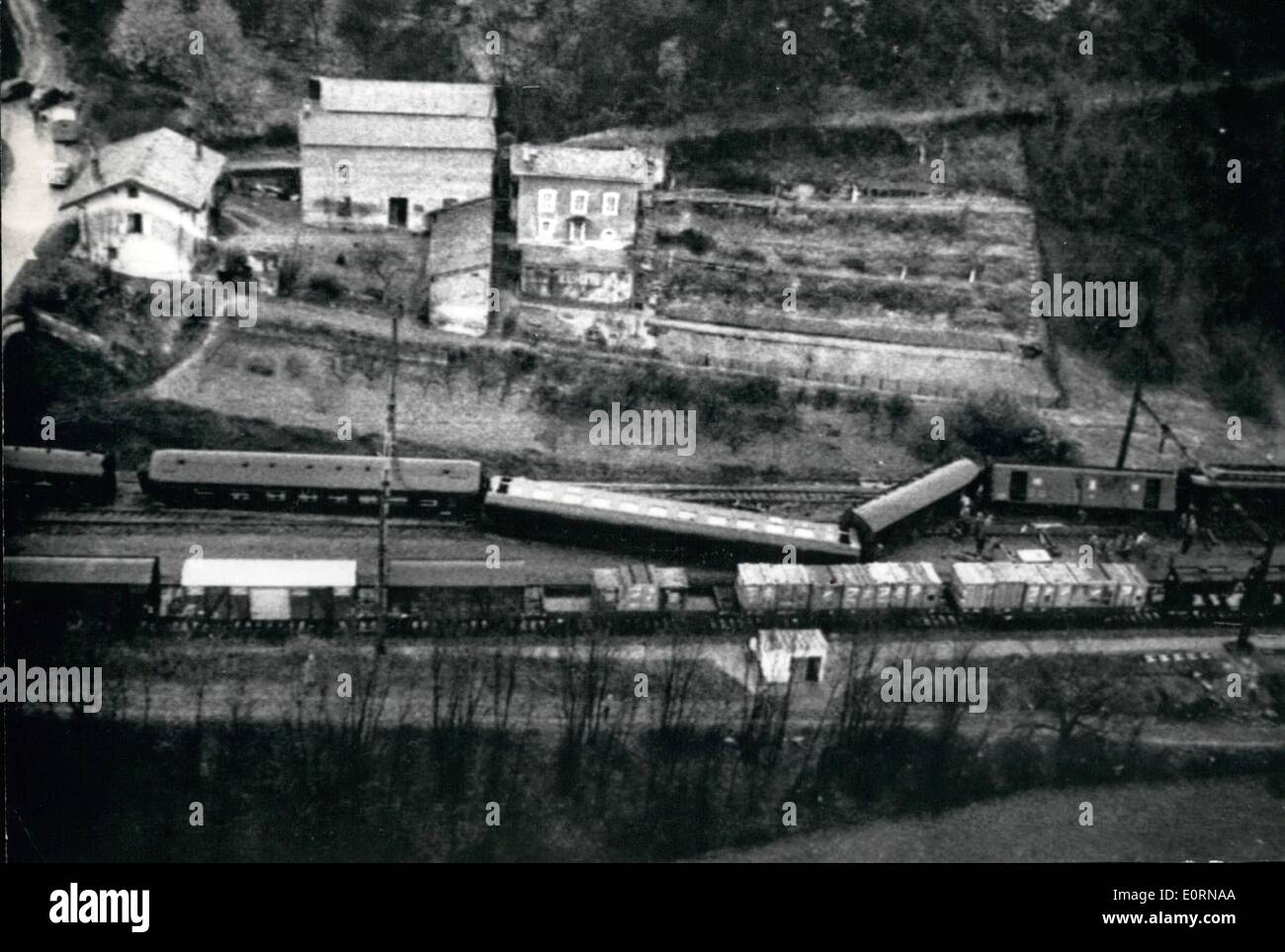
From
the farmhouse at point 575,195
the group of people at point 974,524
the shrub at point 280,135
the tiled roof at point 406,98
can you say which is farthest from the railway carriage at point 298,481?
the shrub at point 280,135

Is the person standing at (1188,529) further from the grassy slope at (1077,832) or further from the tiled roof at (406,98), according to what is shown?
the tiled roof at (406,98)

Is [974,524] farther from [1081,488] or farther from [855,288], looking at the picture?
[855,288]

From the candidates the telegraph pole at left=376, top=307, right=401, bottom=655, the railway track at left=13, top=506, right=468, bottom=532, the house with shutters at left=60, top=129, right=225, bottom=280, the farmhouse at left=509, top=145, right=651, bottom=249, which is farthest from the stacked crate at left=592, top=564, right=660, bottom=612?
the house with shutters at left=60, top=129, right=225, bottom=280

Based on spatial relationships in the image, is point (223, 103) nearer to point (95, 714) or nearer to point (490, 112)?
point (490, 112)

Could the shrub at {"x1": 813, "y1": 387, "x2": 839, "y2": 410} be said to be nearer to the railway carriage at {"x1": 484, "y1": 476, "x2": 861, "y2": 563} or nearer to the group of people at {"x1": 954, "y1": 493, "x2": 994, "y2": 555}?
the group of people at {"x1": 954, "y1": 493, "x2": 994, "y2": 555}

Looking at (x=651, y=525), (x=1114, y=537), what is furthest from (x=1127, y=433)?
(x=651, y=525)

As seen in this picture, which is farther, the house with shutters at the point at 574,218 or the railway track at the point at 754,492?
the house with shutters at the point at 574,218
